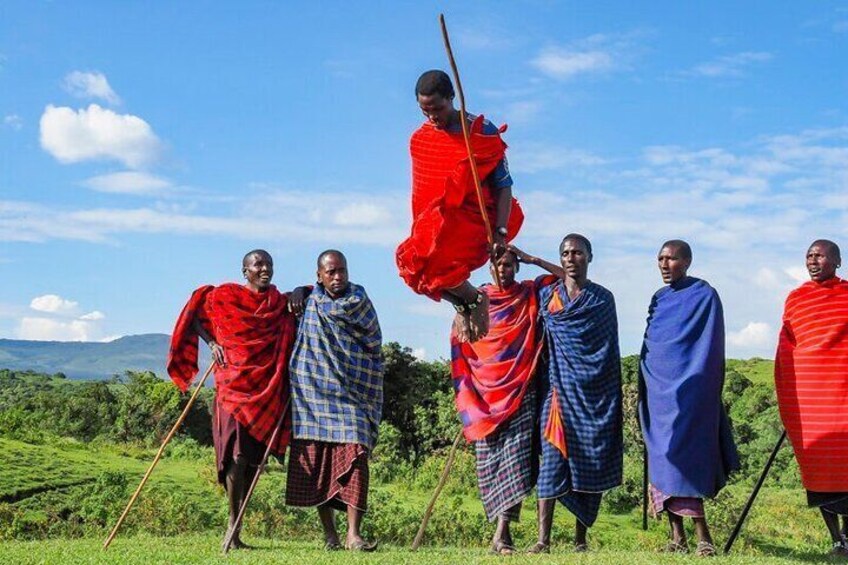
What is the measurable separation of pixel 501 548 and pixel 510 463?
0.79 meters

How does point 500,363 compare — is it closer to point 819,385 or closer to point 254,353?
point 254,353

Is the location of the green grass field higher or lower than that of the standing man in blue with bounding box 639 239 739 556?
lower

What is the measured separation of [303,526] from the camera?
39.3ft

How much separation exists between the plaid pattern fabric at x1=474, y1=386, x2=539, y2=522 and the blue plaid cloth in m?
1.13

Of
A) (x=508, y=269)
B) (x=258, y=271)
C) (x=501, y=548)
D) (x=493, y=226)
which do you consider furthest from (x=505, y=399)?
(x=258, y=271)

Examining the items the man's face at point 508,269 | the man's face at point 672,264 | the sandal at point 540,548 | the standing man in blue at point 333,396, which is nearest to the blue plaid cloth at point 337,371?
the standing man in blue at point 333,396

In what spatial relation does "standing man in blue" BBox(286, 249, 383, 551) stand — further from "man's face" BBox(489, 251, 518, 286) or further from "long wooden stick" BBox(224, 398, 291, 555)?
"man's face" BBox(489, 251, 518, 286)

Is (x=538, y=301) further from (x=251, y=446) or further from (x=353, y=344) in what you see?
(x=251, y=446)

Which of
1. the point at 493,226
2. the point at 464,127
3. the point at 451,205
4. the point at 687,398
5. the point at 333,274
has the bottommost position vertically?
the point at 687,398

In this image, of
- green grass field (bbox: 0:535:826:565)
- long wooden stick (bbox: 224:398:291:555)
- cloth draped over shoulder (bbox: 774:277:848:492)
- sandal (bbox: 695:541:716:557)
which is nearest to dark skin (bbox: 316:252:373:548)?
green grass field (bbox: 0:535:826:565)

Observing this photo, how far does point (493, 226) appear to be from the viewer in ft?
25.9

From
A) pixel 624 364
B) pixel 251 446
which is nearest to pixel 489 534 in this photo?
pixel 251 446

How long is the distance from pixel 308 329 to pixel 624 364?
12204 mm

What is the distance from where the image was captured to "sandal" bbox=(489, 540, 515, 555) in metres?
8.83
